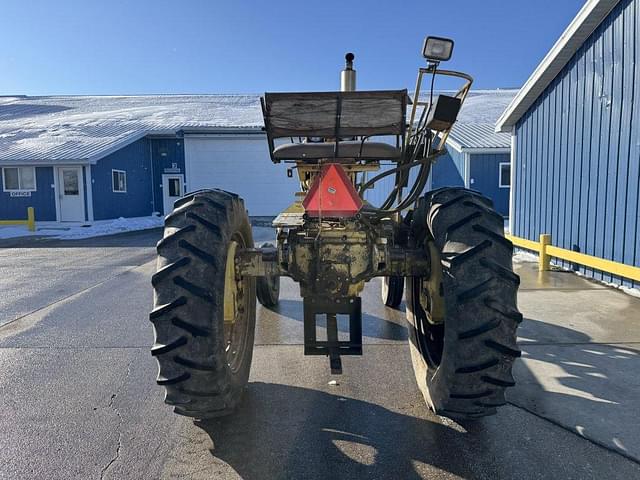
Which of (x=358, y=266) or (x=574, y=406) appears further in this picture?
(x=574, y=406)

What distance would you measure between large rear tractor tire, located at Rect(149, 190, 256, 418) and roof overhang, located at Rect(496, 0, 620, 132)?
7.29 m

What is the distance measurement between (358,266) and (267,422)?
1.21 meters

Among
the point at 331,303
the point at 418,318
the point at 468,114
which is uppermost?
the point at 468,114

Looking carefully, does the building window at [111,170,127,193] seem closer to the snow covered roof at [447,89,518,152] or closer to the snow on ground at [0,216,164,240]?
the snow on ground at [0,216,164,240]

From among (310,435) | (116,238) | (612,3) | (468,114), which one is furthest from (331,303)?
(468,114)

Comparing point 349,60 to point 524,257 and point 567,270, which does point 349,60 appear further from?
point 524,257

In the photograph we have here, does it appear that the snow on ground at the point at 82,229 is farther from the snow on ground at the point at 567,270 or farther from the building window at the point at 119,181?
the snow on ground at the point at 567,270

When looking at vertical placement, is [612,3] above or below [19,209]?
above

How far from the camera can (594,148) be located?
7.68 meters

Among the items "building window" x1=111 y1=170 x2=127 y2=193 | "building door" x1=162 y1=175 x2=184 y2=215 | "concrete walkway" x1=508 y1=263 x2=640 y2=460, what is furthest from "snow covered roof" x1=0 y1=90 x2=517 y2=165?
"concrete walkway" x1=508 y1=263 x2=640 y2=460

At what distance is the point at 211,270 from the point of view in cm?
272

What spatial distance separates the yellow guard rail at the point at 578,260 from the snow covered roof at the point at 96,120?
17.3m

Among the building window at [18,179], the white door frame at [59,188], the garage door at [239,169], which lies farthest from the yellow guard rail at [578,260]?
the building window at [18,179]

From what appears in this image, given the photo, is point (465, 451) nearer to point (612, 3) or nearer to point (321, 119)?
point (321, 119)
